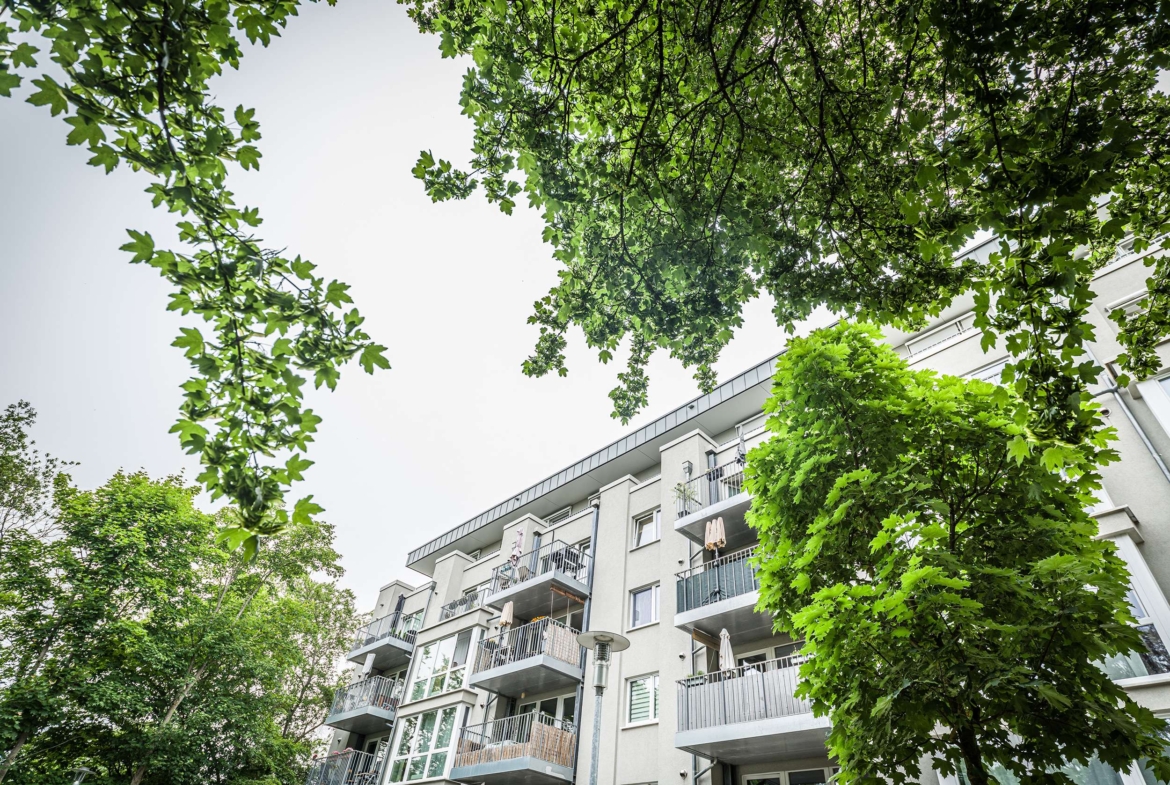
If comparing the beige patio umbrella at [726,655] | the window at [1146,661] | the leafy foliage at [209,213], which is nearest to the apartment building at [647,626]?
the window at [1146,661]

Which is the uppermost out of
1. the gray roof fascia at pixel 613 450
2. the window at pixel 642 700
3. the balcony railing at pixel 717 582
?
the gray roof fascia at pixel 613 450

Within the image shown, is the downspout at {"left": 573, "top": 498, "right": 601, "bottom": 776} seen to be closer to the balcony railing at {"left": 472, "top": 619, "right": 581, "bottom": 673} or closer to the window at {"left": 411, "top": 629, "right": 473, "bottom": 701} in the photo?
the balcony railing at {"left": 472, "top": 619, "right": 581, "bottom": 673}

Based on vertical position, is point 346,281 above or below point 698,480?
below

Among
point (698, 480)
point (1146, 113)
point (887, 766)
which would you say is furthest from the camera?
point (698, 480)

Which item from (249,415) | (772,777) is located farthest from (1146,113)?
(772,777)

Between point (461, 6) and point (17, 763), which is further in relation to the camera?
point (17, 763)

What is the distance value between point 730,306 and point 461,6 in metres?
3.95

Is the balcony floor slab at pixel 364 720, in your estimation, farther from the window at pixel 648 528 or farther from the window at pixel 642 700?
the window at pixel 648 528

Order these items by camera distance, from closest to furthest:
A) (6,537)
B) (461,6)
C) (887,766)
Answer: (887,766)
(461,6)
(6,537)

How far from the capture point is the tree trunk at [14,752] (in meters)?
15.1

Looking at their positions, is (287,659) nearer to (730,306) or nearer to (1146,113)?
(730,306)

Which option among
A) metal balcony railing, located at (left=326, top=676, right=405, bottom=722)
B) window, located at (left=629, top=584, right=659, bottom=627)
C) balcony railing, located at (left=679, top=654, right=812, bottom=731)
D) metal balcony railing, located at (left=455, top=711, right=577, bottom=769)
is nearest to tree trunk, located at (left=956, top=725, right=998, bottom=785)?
balcony railing, located at (left=679, top=654, right=812, bottom=731)

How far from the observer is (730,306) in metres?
6.50

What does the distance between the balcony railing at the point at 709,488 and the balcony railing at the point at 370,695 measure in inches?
521
